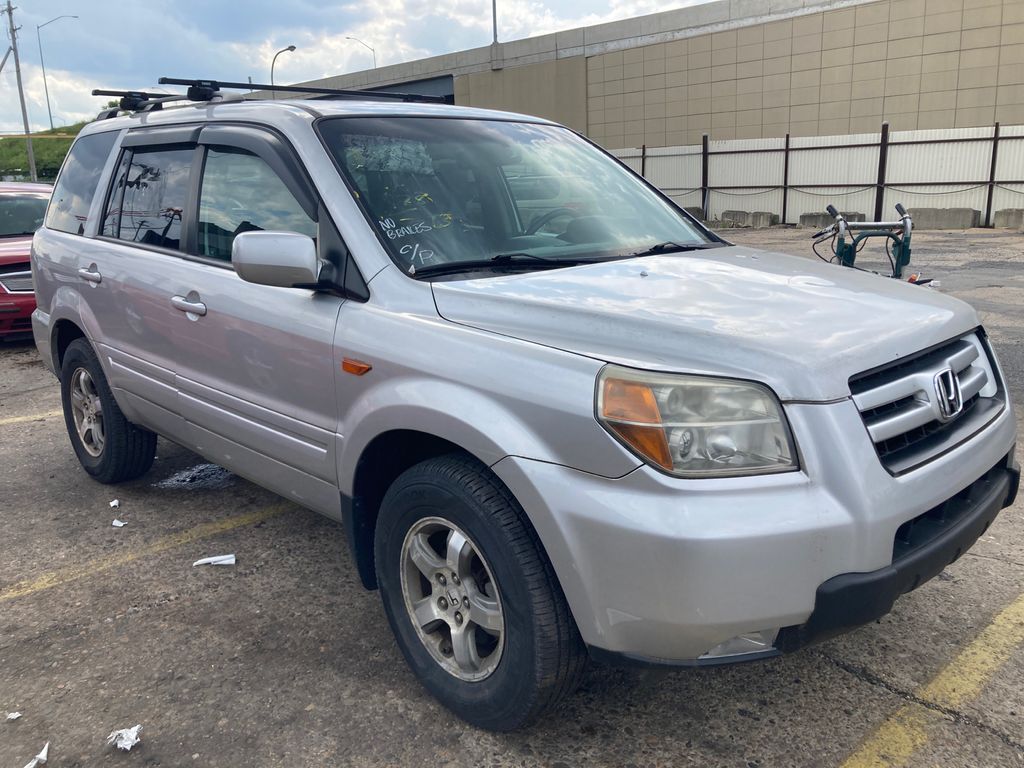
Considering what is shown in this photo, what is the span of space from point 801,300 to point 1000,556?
1.85 meters

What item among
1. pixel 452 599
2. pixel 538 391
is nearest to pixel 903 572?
pixel 538 391

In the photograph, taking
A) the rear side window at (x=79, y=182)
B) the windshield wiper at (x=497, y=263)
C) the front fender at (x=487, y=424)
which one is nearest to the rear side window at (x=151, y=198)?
the rear side window at (x=79, y=182)

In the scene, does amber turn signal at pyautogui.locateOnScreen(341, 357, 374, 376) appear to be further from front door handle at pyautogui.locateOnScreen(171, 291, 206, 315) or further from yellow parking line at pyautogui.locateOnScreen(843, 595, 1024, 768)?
yellow parking line at pyautogui.locateOnScreen(843, 595, 1024, 768)

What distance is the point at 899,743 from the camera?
2.45 m

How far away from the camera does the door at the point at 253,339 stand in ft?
9.59

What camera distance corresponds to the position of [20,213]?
31.1 feet

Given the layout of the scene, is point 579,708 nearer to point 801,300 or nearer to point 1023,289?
point 801,300

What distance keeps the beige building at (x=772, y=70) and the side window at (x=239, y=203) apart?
25.4m

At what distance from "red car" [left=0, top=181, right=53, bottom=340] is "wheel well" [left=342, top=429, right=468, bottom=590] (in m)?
6.72

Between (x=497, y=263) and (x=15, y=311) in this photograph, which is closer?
(x=497, y=263)

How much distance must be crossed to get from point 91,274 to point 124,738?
8.25ft

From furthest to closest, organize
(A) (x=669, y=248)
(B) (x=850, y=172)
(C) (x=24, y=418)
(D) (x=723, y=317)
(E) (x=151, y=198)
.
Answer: (B) (x=850, y=172) < (C) (x=24, y=418) < (E) (x=151, y=198) < (A) (x=669, y=248) < (D) (x=723, y=317)

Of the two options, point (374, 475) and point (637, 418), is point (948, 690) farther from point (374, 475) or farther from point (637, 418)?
point (374, 475)

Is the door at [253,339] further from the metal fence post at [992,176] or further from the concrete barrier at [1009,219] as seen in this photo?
the metal fence post at [992,176]
